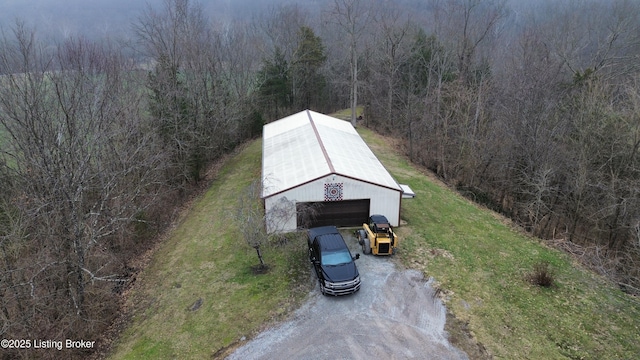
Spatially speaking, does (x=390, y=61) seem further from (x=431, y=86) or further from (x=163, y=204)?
(x=163, y=204)

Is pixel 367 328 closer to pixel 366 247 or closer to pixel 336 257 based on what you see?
pixel 336 257

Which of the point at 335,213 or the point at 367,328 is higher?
the point at 335,213

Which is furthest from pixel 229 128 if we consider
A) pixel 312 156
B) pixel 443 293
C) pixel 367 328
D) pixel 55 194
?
pixel 367 328

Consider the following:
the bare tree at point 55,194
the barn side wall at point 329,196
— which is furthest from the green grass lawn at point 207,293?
the bare tree at point 55,194

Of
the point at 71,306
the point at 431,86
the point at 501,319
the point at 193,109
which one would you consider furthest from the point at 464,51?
the point at 71,306

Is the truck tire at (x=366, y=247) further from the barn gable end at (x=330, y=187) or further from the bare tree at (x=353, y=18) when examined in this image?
the bare tree at (x=353, y=18)

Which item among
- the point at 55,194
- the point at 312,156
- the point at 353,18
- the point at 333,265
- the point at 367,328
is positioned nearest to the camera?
the point at 367,328
